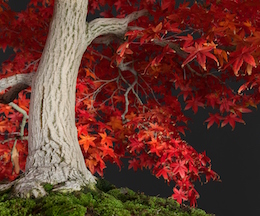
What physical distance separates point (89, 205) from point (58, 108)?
0.57 metres

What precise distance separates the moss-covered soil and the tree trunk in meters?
0.10

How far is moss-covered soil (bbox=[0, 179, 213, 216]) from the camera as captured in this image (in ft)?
4.22

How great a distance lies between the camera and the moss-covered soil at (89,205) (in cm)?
129

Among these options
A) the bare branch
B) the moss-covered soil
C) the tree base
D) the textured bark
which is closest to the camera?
the moss-covered soil

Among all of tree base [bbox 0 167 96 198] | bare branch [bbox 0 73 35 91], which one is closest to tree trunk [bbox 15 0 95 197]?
tree base [bbox 0 167 96 198]

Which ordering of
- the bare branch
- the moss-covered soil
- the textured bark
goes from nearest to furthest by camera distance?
the moss-covered soil → the textured bark → the bare branch

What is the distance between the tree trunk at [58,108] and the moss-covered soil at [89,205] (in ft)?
0.33

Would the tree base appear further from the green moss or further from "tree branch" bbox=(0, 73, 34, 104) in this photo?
"tree branch" bbox=(0, 73, 34, 104)

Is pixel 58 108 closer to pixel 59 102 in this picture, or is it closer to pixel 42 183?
pixel 59 102

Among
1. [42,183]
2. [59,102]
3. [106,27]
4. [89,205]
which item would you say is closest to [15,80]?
[59,102]

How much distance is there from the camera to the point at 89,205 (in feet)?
4.51

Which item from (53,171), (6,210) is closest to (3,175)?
(53,171)

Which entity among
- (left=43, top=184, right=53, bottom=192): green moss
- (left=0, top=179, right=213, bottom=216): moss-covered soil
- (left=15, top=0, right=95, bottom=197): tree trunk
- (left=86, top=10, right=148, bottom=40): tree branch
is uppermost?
(left=86, top=10, right=148, bottom=40): tree branch

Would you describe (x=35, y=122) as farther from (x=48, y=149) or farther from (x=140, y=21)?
(x=140, y=21)
